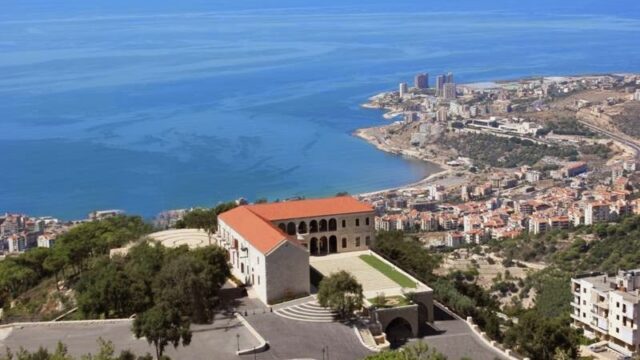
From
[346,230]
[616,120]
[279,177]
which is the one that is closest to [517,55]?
[616,120]

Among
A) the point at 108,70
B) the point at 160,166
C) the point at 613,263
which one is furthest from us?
the point at 108,70

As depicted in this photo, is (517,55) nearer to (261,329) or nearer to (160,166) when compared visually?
(160,166)

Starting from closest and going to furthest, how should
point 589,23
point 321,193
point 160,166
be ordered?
1. point 321,193
2. point 160,166
3. point 589,23

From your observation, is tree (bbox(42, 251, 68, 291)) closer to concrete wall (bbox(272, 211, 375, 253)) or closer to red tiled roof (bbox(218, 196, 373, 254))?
red tiled roof (bbox(218, 196, 373, 254))

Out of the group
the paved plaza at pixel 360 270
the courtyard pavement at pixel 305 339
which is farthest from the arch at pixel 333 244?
the courtyard pavement at pixel 305 339

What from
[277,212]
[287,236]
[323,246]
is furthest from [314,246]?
[287,236]

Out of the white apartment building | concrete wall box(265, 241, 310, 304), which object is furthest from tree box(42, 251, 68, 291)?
the white apartment building
